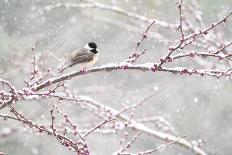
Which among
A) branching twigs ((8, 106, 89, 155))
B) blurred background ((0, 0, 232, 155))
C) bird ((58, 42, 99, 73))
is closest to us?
branching twigs ((8, 106, 89, 155))

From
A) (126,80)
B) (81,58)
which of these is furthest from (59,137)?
(126,80)

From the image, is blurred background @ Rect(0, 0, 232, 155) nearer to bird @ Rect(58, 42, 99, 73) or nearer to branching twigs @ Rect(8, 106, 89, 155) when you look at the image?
bird @ Rect(58, 42, 99, 73)

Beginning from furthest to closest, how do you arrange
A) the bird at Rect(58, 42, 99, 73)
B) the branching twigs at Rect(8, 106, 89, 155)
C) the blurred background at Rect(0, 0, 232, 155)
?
the blurred background at Rect(0, 0, 232, 155), the bird at Rect(58, 42, 99, 73), the branching twigs at Rect(8, 106, 89, 155)

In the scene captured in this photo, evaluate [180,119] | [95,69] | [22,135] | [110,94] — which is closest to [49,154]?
[22,135]

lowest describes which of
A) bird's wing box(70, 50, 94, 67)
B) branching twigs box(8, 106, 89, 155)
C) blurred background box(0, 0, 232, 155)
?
branching twigs box(8, 106, 89, 155)

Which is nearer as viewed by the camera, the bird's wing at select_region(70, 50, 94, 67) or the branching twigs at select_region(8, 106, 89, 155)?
the branching twigs at select_region(8, 106, 89, 155)

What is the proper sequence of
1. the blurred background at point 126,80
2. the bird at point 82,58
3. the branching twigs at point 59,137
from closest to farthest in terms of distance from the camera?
the branching twigs at point 59,137
the bird at point 82,58
the blurred background at point 126,80

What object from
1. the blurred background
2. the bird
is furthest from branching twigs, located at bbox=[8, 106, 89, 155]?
the blurred background

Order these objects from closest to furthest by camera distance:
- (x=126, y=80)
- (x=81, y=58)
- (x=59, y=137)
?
1. (x=59, y=137)
2. (x=81, y=58)
3. (x=126, y=80)

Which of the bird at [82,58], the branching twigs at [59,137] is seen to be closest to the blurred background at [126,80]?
the bird at [82,58]

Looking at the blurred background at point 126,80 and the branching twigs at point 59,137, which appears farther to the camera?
the blurred background at point 126,80

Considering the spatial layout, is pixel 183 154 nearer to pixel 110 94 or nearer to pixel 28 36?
pixel 110 94

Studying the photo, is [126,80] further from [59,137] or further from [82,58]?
[59,137]

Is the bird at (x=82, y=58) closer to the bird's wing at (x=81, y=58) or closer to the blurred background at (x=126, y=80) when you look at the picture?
the bird's wing at (x=81, y=58)
